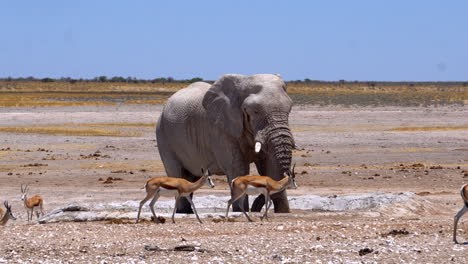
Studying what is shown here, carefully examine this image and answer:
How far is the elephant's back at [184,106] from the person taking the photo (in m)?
20.5

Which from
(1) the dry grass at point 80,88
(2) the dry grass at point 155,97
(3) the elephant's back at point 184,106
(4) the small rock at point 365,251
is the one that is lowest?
(1) the dry grass at point 80,88

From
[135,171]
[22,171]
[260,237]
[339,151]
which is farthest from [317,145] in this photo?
[260,237]

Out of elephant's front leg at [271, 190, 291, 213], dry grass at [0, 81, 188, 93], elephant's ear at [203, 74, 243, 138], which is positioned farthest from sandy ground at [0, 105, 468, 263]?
dry grass at [0, 81, 188, 93]

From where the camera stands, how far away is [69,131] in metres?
44.9

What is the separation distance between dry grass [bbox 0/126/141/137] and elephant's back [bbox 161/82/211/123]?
2269 centimetres

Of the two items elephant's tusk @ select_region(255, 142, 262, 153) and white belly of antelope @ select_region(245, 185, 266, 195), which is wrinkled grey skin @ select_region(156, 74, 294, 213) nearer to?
elephant's tusk @ select_region(255, 142, 262, 153)

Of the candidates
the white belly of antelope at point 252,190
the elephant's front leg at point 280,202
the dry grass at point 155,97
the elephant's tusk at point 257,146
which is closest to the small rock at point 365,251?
the white belly of antelope at point 252,190

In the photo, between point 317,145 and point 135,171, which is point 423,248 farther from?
point 317,145

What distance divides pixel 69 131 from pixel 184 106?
995 inches

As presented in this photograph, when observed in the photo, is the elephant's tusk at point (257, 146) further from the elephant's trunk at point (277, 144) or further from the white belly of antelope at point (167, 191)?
the white belly of antelope at point (167, 191)

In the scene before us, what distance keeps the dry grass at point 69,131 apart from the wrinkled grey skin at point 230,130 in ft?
74.7

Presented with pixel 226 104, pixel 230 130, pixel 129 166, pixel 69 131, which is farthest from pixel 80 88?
pixel 230 130

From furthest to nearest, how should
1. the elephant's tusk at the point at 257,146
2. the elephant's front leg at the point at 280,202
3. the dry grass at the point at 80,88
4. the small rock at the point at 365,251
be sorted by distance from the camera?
the dry grass at the point at 80,88
the elephant's front leg at the point at 280,202
the elephant's tusk at the point at 257,146
the small rock at the point at 365,251

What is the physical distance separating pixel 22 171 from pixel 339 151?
40.6 ft
